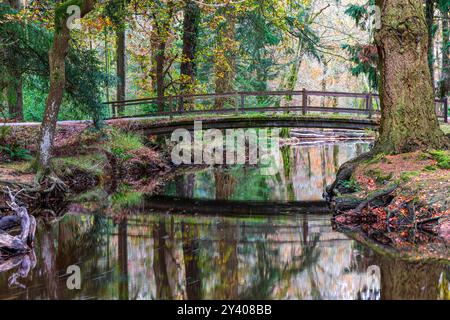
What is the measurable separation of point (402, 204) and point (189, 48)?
14.7 metres

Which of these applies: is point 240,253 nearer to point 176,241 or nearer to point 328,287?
point 176,241

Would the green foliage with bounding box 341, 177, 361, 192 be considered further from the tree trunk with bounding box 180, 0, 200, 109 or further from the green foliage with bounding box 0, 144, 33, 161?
the tree trunk with bounding box 180, 0, 200, 109

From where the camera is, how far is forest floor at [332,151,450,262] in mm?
9414

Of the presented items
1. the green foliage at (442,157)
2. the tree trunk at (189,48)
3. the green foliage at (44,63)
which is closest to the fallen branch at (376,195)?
the green foliage at (442,157)

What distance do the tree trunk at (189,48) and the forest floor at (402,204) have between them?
1170cm

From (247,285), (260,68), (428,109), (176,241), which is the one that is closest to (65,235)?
(176,241)

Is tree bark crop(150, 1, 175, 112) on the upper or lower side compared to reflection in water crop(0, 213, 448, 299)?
upper

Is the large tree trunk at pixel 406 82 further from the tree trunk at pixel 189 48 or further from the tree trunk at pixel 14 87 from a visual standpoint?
the tree trunk at pixel 14 87

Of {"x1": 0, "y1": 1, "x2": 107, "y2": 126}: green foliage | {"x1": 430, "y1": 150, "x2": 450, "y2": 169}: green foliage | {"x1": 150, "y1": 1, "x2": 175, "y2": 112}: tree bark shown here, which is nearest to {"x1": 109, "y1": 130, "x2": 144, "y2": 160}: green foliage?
{"x1": 0, "y1": 1, "x2": 107, "y2": 126}: green foliage

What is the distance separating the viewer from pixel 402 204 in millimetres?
10781

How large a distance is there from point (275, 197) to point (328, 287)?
27.5ft

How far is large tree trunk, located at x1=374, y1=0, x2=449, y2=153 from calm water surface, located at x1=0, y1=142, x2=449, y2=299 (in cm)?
285

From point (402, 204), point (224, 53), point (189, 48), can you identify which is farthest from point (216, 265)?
point (224, 53)

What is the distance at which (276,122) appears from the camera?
2067cm
